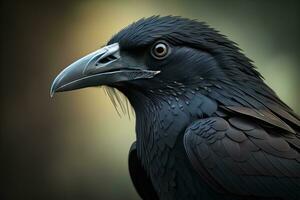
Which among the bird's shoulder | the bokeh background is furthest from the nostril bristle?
the bokeh background

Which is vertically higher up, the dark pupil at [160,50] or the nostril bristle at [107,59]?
the nostril bristle at [107,59]

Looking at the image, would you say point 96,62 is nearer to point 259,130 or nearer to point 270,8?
point 259,130

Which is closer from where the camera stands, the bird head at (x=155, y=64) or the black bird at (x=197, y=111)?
the black bird at (x=197, y=111)

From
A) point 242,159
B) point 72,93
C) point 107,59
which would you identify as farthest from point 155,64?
point 72,93

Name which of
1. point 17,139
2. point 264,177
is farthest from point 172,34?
point 17,139

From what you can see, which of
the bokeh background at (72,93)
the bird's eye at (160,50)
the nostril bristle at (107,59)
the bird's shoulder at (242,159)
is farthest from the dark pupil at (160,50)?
the bokeh background at (72,93)

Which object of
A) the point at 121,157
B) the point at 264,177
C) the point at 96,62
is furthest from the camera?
the point at 121,157

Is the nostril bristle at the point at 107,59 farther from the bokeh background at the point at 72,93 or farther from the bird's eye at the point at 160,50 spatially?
the bokeh background at the point at 72,93
